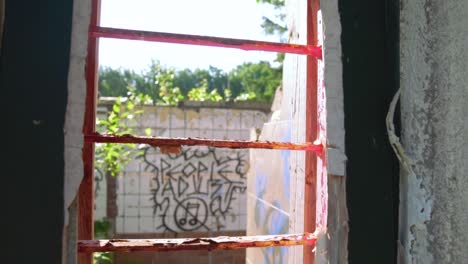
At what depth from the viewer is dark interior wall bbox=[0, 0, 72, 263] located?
1040 millimetres

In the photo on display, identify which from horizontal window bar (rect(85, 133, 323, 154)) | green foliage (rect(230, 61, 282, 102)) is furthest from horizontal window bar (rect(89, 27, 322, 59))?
green foliage (rect(230, 61, 282, 102))

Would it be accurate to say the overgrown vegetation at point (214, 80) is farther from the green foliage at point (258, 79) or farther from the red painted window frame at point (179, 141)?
the red painted window frame at point (179, 141)

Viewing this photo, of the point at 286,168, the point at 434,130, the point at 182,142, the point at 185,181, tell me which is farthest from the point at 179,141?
the point at 185,181

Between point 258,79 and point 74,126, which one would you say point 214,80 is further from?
point 74,126

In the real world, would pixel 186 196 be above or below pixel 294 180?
below

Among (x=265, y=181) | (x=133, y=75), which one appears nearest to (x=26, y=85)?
(x=265, y=181)

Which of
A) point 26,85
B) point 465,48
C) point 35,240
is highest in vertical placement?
point 465,48

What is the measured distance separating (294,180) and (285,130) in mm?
444

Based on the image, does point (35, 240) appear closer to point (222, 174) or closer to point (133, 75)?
point (222, 174)

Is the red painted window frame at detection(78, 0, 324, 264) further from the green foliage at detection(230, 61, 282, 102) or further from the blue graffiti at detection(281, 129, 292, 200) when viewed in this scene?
the green foliage at detection(230, 61, 282, 102)

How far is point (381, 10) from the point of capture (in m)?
1.32

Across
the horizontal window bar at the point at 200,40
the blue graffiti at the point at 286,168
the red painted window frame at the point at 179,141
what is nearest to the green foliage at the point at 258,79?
the blue graffiti at the point at 286,168

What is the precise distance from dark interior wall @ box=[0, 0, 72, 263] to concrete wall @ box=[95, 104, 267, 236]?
576 cm

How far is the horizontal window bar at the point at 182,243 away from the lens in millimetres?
1134
